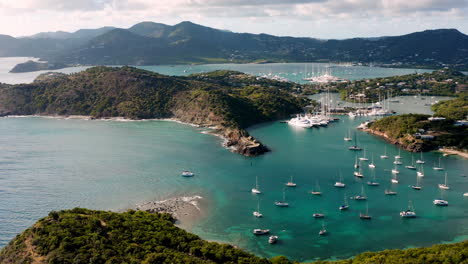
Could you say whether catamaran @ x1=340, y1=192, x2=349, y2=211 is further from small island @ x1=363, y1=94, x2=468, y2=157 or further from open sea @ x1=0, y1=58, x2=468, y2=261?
small island @ x1=363, y1=94, x2=468, y2=157

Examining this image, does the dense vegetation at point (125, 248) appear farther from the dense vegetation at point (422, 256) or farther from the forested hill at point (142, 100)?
the forested hill at point (142, 100)

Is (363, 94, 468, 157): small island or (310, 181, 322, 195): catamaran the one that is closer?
(310, 181, 322, 195): catamaran

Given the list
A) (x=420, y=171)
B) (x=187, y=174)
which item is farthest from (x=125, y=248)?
(x=420, y=171)

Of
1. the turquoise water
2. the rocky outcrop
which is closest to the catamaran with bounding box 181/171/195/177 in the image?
the turquoise water

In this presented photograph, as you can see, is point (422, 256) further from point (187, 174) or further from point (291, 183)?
point (187, 174)

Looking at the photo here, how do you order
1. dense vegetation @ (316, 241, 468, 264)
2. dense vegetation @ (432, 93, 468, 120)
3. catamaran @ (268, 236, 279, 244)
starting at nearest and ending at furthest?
1. dense vegetation @ (316, 241, 468, 264)
2. catamaran @ (268, 236, 279, 244)
3. dense vegetation @ (432, 93, 468, 120)

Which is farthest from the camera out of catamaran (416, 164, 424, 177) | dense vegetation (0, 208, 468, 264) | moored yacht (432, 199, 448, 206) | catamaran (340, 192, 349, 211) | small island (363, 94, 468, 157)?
small island (363, 94, 468, 157)

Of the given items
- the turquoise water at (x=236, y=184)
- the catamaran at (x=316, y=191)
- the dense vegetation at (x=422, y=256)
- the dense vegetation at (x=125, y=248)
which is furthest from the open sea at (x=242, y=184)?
the dense vegetation at (x=125, y=248)

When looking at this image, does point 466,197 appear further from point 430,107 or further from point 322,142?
point 430,107

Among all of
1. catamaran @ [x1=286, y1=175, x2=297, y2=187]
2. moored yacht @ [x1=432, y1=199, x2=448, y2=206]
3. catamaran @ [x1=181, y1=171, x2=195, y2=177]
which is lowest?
moored yacht @ [x1=432, y1=199, x2=448, y2=206]
